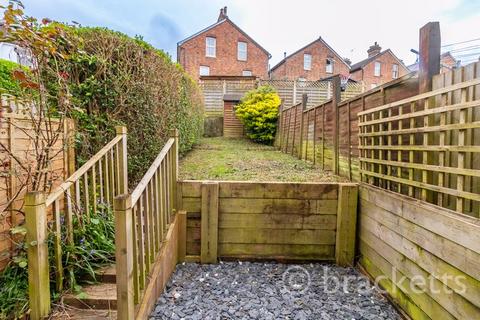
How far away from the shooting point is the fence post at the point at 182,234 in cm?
339

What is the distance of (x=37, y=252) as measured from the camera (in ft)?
5.61

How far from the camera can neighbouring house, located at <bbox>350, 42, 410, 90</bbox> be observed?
82.1 ft

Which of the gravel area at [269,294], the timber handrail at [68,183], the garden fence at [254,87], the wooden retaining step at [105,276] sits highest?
the garden fence at [254,87]

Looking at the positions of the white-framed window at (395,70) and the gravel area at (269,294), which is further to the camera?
the white-framed window at (395,70)

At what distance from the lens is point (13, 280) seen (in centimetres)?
202

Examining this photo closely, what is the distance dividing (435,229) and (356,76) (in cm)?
2665

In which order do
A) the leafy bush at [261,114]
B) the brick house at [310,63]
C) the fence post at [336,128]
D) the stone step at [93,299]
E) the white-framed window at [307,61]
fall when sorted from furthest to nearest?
1. the white-framed window at [307,61]
2. the brick house at [310,63]
3. the leafy bush at [261,114]
4. the fence post at [336,128]
5. the stone step at [93,299]

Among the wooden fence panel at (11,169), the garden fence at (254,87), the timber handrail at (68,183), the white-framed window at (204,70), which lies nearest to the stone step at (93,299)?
the wooden fence panel at (11,169)

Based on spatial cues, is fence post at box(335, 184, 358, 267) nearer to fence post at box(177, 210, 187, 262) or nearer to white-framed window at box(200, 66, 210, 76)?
fence post at box(177, 210, 187, 262)

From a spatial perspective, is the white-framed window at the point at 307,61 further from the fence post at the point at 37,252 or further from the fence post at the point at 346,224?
the fence post at the point at 37,252

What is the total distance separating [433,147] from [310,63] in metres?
24.5

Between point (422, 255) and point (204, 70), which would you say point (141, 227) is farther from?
point (204, 70)

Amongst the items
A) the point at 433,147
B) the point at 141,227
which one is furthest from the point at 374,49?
the point at 141,227

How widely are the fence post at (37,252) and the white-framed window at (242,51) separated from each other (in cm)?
2263
